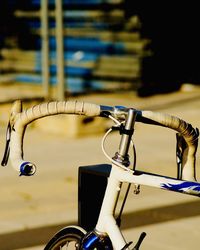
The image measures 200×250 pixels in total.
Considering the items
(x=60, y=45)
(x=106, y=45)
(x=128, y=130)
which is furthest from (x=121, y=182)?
(x=106, y=45)

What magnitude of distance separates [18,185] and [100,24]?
20.4 feet

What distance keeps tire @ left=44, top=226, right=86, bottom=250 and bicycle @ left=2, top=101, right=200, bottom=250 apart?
0.18 metres

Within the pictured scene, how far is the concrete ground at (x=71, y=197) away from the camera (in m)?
5.16

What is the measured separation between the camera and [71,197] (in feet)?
20.2

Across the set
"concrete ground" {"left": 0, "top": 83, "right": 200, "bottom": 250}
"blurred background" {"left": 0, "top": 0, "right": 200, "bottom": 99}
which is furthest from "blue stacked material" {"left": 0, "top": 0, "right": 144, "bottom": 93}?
"concrete ground" {"left": 0, "top": 83, "right": 200, "bottom": 250}

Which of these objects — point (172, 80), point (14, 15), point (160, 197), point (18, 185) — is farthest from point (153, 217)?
point (14, 15)

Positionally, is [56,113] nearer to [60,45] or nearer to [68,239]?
[68,239]

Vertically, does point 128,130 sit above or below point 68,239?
above

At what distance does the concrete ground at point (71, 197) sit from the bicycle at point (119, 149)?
2.07m

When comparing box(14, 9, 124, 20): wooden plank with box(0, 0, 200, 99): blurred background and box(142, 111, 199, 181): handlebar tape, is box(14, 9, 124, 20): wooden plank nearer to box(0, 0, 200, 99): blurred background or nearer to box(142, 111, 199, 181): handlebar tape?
box(0, 0, 200, 99): blurred background

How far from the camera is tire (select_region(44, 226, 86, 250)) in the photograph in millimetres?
3166

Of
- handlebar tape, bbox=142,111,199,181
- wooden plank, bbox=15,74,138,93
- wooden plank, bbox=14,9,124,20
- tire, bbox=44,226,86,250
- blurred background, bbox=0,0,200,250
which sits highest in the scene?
handlebar tape, bbox=142,111,199,181

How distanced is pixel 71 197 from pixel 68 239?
9.60 feet

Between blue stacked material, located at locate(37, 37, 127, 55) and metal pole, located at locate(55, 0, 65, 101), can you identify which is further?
blue stacked material, located at locate(37, 37, 127, 55)
